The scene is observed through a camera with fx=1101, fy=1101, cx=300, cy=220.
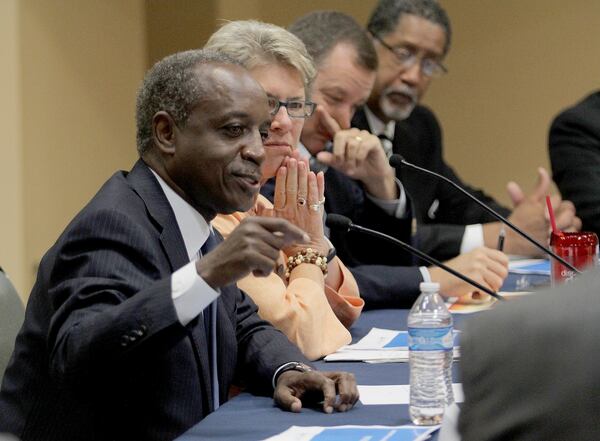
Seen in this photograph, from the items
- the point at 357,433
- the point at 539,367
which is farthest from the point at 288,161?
the point at 539,367

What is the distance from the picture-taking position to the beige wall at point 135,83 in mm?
4590

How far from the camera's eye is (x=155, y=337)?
5.70 feet

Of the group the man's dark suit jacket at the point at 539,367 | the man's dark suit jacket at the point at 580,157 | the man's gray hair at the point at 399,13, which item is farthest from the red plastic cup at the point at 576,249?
the man's dark suit jacket at the point at 539,367

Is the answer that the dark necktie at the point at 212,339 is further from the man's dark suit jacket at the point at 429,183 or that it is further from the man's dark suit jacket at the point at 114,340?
the man's dark suit jacket at the point at 429,183

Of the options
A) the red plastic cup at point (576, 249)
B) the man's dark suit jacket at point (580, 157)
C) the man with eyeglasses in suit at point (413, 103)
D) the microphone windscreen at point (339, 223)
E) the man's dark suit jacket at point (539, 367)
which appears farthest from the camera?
the man with eyeglasses in suit at point (413, 103)

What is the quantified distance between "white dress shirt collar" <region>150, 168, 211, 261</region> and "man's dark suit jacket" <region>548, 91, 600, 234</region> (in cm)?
252

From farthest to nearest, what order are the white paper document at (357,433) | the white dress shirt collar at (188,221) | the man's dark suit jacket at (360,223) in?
1. the man's dark suit jacket at (360,223)
2. the white dress shirt collar at (188,221)
3. the white paper document at (357,433)

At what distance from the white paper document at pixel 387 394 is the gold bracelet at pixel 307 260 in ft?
1.76

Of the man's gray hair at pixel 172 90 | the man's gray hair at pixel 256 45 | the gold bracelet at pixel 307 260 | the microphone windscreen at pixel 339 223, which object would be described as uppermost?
the man's gray hair at pixel 256 45

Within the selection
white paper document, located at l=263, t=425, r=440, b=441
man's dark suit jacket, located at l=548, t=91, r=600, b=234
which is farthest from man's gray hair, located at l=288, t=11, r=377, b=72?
white paper document, located at l=263, t=425, r=440, b=441

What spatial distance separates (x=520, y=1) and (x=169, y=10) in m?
1.97

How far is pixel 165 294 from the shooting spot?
1.73 meters

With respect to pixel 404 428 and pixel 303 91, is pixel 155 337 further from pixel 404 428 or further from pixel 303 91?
pixel 303 91

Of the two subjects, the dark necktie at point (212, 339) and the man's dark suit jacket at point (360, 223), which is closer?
the dark necktie at point (212, 339)
